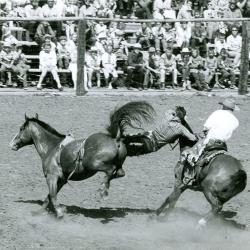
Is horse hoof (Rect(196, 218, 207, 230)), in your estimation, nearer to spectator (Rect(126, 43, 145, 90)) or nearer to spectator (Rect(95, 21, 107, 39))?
spectator (Rect(126, 43, 145, 90))

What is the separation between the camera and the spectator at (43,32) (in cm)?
1941

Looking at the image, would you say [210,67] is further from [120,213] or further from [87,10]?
[120,213]

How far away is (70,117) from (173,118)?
6899mm

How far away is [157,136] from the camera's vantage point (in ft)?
32.1

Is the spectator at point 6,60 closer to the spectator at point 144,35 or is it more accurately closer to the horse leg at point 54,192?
the spectator at point 144,35

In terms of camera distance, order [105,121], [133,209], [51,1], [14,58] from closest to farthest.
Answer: [133,209] → [105,121] → [14,58] → [51,1]

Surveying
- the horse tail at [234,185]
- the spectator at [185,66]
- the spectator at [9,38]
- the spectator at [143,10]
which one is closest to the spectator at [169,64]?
the spectator at [185,66]

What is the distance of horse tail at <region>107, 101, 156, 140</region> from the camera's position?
962 centimetres

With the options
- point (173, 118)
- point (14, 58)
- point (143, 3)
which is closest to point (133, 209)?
point (173, 118)

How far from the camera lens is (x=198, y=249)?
874cm

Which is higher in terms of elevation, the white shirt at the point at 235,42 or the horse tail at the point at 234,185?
the white shirt at the point at 235,42

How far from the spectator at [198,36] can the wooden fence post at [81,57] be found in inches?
131

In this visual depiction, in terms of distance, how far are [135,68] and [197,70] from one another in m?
1.75

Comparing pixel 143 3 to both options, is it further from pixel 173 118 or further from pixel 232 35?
pixel 173 118
